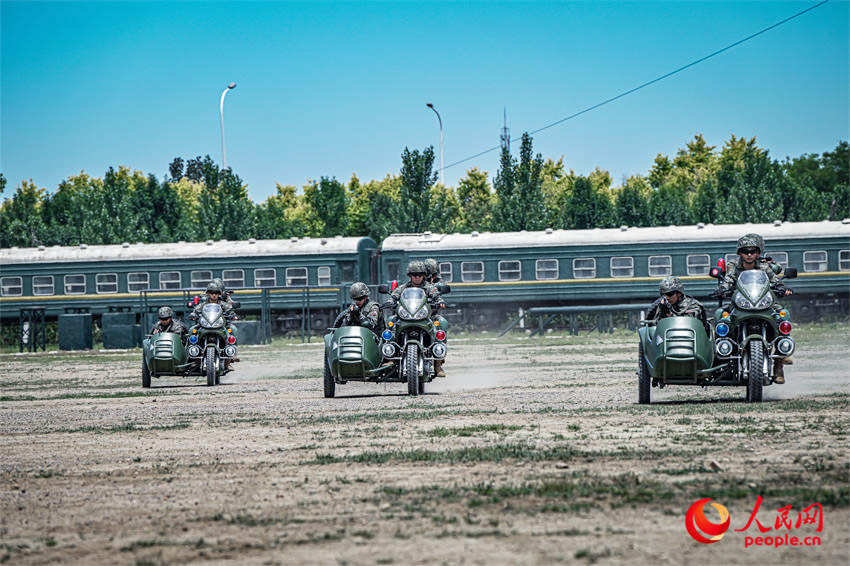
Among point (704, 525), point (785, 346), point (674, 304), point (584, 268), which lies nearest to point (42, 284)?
point (584, 268)

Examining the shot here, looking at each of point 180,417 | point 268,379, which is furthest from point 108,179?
point 180,417

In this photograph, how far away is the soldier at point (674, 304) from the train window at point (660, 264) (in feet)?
91.5

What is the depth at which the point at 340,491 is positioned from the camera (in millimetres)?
8031

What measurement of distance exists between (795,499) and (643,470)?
1518mm

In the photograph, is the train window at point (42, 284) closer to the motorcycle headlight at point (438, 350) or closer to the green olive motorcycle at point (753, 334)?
the motorcycle headlight at point (438, 350)

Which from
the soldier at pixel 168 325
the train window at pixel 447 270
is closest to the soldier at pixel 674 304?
the soldier at pixel 168 325

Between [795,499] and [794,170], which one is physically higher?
[794,170]

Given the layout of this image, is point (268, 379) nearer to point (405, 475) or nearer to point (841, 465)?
point (405, 475)

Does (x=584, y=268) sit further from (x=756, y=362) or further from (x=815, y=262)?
(x=756, y=362)

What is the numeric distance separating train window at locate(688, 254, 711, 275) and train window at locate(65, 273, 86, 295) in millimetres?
23568

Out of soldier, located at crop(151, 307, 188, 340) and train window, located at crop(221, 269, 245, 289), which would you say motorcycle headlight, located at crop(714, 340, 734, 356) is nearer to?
soldier, located at crop(151, 307, 188, 340)

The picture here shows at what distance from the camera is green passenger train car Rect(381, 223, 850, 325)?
41.2 metres

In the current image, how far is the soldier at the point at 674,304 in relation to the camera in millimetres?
13819

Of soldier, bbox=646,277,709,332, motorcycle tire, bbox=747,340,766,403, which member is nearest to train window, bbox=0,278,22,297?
soldier, bbox=646,277,709,332
